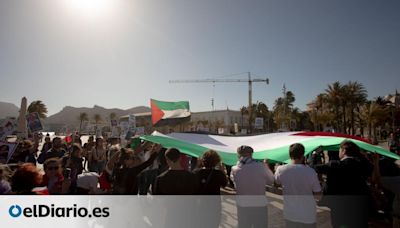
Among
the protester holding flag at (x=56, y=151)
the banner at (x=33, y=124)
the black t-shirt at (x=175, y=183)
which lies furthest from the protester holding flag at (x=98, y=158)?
the black t-shirt at (x=175, y=183)

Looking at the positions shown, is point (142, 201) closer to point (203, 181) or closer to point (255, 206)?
point (203, 181)

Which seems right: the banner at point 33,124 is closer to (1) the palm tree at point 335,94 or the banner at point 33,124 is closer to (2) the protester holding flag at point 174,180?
(2) the protester holding flag at point 174,180

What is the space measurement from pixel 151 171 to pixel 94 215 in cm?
137

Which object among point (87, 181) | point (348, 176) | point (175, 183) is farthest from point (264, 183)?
point (87, 181)

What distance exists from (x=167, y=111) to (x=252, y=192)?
11.1 meters

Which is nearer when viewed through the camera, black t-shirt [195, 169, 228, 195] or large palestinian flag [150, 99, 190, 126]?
black t-shirt [195, 169, 228, 195]

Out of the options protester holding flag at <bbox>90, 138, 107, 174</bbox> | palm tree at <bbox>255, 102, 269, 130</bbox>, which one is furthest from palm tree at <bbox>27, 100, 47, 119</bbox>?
protester holding flag at <bbox>90, 138, 107, 174</bbox>

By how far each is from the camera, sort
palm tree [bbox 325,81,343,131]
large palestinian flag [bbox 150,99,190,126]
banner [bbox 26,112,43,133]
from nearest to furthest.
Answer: banner [bbox 26,112,43,133] → large palestinian flag [bbox 150,99,190,126] → palm tree [bbox 325,81,343,131]

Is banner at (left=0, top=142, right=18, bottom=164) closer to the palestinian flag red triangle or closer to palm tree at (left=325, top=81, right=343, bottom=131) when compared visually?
the palestinian flag red triangle

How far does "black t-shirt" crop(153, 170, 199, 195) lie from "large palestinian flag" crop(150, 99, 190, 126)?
10.3 m

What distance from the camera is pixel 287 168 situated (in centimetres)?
363

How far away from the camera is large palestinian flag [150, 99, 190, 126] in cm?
1397

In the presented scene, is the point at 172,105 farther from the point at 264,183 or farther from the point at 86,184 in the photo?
the point at 264,183

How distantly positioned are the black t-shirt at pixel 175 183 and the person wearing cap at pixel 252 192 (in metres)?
0.80
